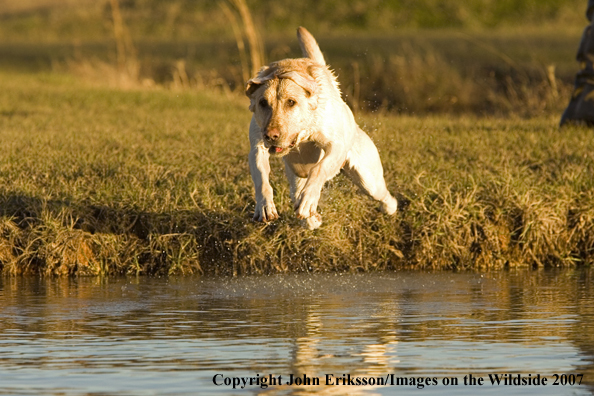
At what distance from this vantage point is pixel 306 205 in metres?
6.29

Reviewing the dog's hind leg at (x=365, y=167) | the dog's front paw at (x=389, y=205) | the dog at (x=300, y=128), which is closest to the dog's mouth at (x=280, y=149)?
the dog at (x=300, y=128)

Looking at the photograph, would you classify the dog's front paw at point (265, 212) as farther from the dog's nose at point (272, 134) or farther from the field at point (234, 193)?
the field at point (234, 193)

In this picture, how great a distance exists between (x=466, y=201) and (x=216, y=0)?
30295 mm

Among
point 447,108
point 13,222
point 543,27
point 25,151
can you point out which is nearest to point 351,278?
point 13,222

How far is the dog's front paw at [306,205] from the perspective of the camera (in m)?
6.27

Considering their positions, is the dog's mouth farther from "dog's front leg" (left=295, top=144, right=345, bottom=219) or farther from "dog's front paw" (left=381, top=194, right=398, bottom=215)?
"dog's front paw" (left=381, top=194, right=398, bottom=215)

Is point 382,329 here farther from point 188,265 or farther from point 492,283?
point 188,265

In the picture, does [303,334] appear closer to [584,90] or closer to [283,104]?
[283,104]

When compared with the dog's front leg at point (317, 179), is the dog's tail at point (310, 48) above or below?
above

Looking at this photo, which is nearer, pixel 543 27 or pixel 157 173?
pixel 157 173

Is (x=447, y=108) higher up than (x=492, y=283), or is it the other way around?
(x=447, y=108)

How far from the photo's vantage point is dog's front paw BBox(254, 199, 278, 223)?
20.3 feet

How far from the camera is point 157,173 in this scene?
8992 mm

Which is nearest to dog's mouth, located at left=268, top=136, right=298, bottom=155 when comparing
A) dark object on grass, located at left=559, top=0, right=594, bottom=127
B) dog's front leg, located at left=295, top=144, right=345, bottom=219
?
dog's front leg, located at left=295, top=144, right=345, bottom=219
